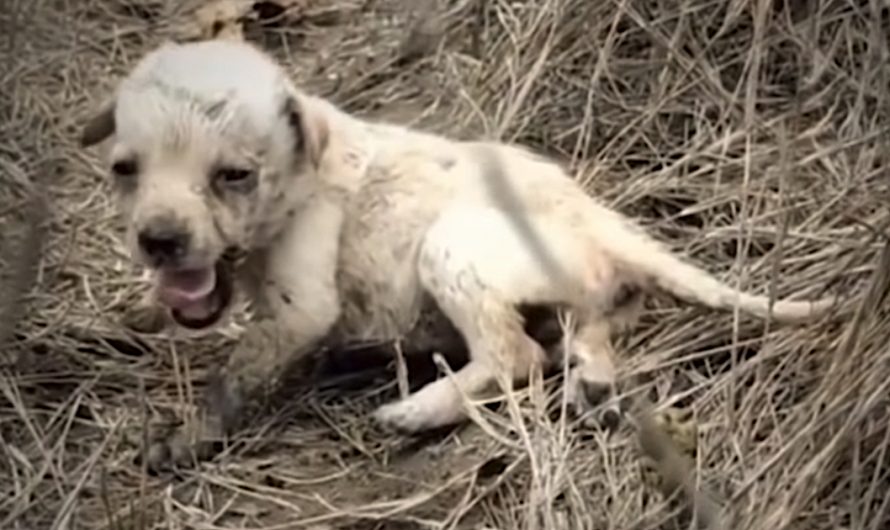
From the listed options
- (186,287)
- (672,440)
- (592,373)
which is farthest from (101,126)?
(672,440)

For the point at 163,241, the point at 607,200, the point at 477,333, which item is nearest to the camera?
the point at 163,241

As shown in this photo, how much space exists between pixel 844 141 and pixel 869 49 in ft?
0.70

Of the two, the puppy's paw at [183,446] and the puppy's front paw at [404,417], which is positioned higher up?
the puppy's front paw at [404,417]

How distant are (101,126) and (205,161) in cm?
35

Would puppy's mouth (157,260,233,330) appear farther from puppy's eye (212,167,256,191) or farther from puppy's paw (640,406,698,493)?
puppy's paw (640,406,698,493)

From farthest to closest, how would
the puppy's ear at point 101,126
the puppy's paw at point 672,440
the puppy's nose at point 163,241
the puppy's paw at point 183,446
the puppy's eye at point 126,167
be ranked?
1. the puppy's ear at point 101,126
2. the puppy's paw at point 183,446
3. the puppy's eye at point 126,167
4. the puppy's nose at point 163,241
5. the puppy's paw at point 672,440

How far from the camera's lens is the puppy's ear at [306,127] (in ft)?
13.4

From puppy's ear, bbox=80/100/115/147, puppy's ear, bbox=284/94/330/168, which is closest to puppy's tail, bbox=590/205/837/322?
puppy's ear, bbox=284/94/330/168

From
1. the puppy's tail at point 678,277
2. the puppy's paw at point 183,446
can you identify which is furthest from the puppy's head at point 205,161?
the puppy's tail at point 678,277

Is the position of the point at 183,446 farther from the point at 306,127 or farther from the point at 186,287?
the point at 306,127

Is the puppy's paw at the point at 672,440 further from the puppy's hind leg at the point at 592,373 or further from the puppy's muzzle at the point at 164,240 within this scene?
the puppy's muzzle at the point at 164,240

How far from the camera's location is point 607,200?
15.2 ft

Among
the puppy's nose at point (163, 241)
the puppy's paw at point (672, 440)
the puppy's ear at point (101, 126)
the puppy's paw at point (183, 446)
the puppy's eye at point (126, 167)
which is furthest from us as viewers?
the puppy's ear at point (101, 126)

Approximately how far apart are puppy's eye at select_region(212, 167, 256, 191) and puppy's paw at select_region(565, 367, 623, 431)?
25.6 inches
